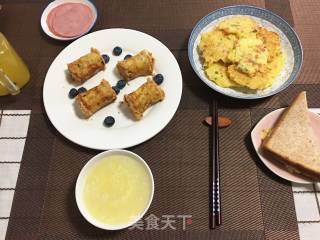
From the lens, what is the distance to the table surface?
1.25 meters

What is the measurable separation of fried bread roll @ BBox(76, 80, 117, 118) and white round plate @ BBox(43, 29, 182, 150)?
0.04 metres

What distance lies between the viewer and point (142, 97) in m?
1.41

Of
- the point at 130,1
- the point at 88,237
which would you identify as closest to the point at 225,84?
the point at 130,1

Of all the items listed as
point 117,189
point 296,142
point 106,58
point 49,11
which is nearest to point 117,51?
point 106,58

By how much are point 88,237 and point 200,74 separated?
0.80 metres

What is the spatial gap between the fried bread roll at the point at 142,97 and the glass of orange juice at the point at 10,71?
494 mm

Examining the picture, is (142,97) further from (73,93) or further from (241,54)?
(241,54)

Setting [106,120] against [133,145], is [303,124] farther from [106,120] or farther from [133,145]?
[106,120]

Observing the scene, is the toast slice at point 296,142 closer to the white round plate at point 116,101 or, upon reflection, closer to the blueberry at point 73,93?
the white round plate at point 116,101

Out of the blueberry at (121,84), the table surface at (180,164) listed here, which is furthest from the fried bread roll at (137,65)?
the table surface at (180,164)

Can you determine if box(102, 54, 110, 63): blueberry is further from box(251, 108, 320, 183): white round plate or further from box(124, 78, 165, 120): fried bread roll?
box(251, 108, 320, 183): white round plate

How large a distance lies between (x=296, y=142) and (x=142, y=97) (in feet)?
2.10

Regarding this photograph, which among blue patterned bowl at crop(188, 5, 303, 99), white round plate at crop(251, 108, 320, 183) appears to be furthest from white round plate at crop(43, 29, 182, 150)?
white round plate at crop(251, 108, 320, 183)

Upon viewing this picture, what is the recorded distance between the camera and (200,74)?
1.47 metres
